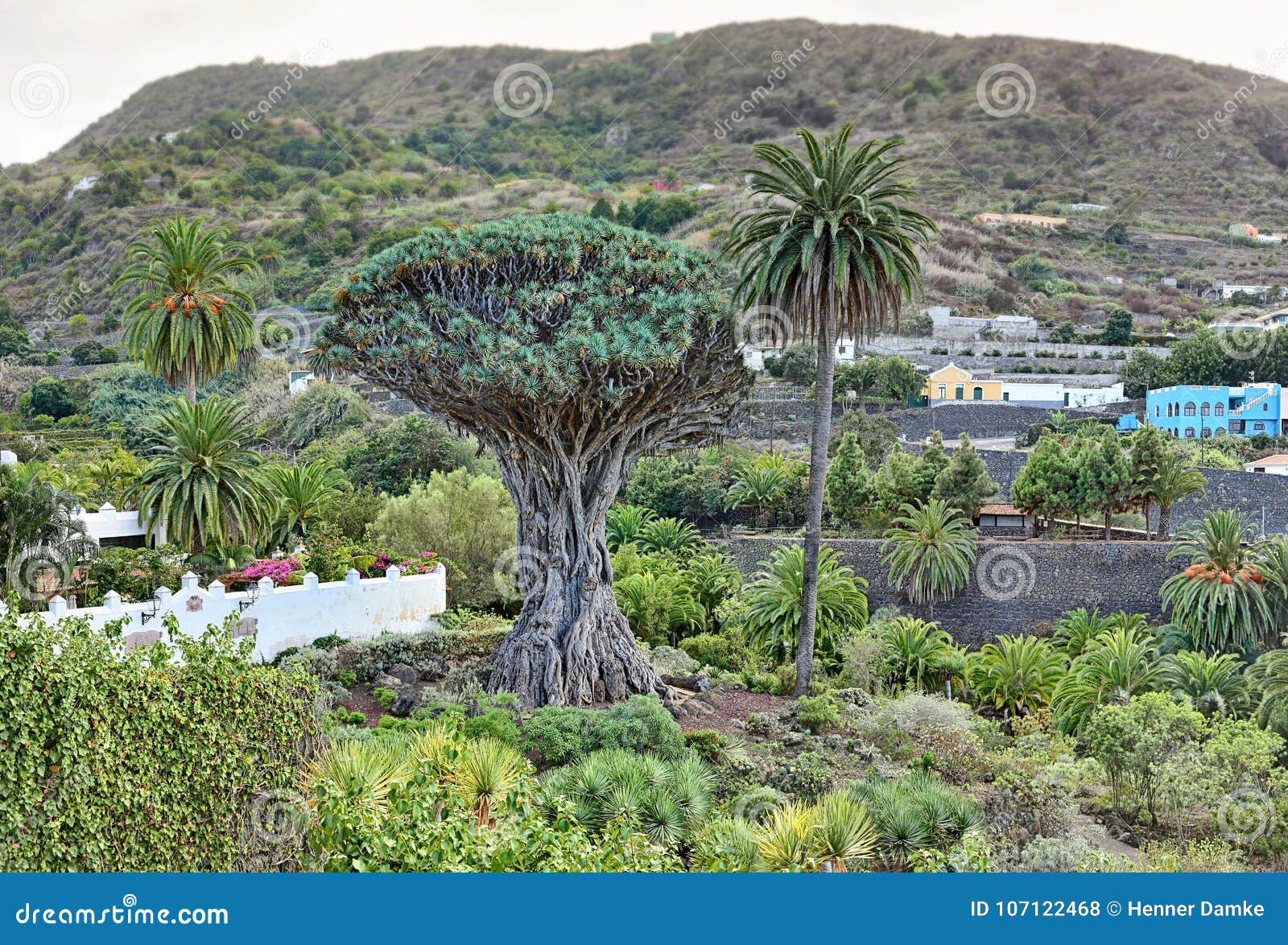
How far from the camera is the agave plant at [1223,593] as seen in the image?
25.9 meters

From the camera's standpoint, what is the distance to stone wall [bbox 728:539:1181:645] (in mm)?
30641

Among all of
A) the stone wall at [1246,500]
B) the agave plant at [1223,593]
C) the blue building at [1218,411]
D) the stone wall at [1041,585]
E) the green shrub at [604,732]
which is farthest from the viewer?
the blue building at [1218,411]

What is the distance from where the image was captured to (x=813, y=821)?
12.8 meters

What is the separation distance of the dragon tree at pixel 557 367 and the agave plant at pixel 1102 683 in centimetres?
739

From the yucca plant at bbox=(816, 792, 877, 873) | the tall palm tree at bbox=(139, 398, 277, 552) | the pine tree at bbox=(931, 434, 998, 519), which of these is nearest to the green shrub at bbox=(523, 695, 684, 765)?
the yucca plant at bbox=(816, 792, 877, 873)

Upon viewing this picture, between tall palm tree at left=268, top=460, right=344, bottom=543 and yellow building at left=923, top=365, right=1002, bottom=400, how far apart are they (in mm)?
34775

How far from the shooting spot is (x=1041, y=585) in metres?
31.0

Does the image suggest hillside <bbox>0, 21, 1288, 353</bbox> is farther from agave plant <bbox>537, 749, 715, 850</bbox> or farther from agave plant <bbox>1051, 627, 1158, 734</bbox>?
agave plant <bbox>537, 749, 715, 850</bbox>

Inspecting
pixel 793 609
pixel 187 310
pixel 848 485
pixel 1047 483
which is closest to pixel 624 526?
pixel 848 485

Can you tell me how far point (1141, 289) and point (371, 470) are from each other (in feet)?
203

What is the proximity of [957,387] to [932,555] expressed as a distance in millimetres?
27865

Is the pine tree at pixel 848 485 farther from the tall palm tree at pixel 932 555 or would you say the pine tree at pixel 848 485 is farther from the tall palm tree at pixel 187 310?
the tall palm tree at pixel 187 310

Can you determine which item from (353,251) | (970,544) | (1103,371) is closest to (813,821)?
(970,544)

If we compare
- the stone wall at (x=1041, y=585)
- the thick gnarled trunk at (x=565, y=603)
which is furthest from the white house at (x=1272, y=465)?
the thick gnarled trunk at (x=565, y=603)
